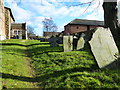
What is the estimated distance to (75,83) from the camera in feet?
13.8

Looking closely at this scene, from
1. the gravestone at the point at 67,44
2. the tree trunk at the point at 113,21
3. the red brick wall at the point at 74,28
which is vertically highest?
the red brick wall at the point at 74,28

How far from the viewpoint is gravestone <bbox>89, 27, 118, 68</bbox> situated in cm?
562

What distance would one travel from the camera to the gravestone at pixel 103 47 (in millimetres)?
5621

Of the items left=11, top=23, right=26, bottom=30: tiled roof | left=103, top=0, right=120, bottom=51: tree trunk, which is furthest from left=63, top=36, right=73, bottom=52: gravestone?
left=11, top=23, right=26, bottom=30: tiled roof

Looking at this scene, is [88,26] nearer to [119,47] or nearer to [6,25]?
[6,25]

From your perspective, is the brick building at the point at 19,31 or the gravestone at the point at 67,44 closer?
the gravestone at the point at 67,44

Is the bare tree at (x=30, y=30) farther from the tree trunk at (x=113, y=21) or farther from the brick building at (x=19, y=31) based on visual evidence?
the tree trunk at (x=113, y=21)

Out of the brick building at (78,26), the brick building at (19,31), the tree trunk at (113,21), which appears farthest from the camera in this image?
the brick building at (78,26)

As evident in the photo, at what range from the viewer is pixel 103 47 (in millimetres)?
5980

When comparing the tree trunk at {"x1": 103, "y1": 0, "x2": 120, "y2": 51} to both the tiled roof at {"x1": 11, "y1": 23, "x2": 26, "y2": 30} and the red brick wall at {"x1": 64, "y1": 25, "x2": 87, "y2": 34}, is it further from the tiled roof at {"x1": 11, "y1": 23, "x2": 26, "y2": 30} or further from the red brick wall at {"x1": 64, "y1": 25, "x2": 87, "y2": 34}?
the red brick wall at {"x1": 64, "y1": 25, "x2": 87, "y2": 34}

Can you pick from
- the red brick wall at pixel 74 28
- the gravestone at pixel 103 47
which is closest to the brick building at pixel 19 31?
the red brick wall at pixel 74 28

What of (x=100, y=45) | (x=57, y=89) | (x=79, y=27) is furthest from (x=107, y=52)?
(x=79, y=27)

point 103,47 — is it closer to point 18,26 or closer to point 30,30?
point 18,26

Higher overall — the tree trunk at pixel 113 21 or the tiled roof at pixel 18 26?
the tiled roof at pixel 18 26
